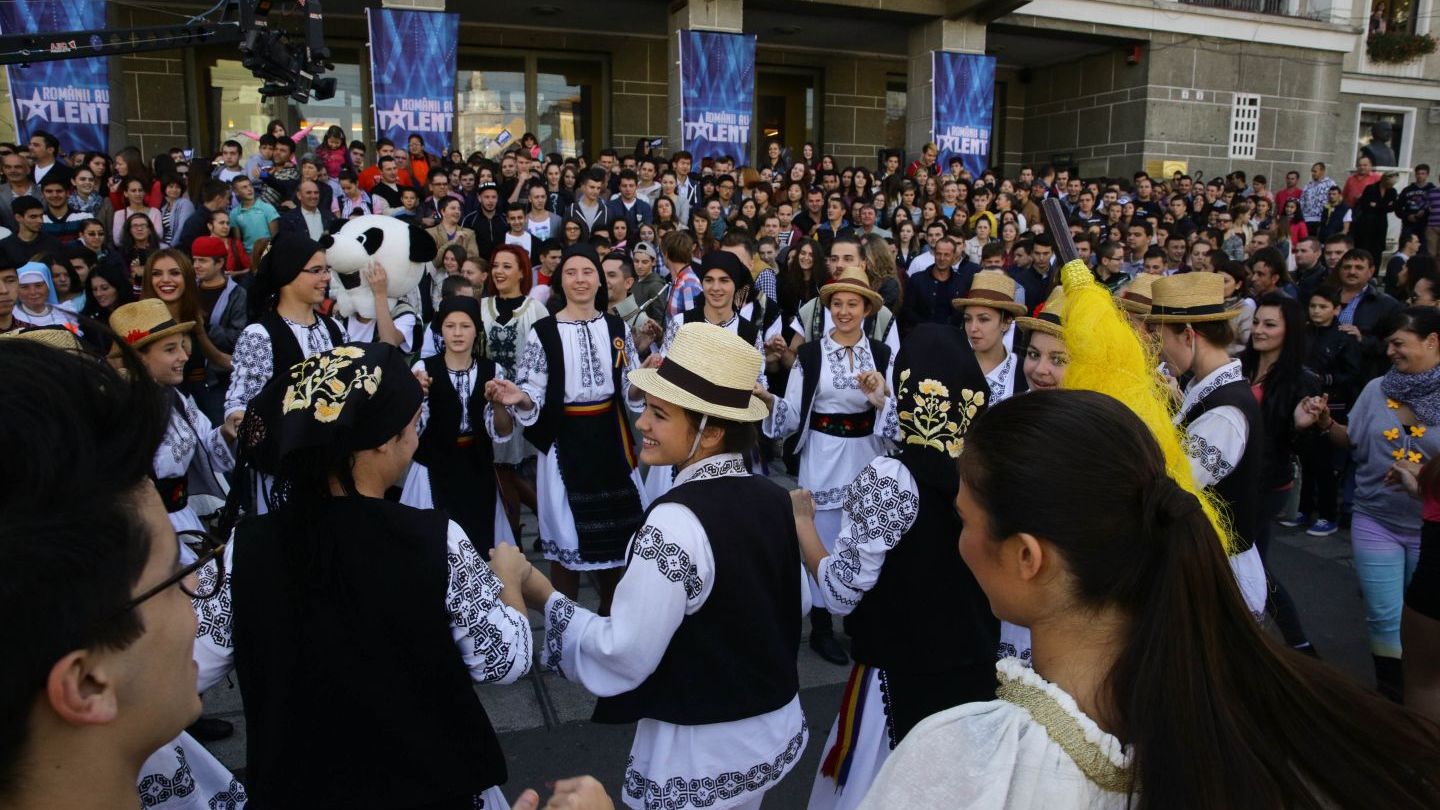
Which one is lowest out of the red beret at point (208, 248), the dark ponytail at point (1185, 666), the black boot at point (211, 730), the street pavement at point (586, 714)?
the street pavement at point (586, 714)

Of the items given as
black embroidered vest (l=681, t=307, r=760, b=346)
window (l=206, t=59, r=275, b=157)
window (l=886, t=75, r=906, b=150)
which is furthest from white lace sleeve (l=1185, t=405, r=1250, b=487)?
window (l=886, t=75, r=906, b=150)

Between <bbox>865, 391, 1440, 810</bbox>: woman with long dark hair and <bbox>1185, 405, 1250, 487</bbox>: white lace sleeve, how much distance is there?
75.8 inches

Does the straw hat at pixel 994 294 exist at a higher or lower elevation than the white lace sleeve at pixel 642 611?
higher

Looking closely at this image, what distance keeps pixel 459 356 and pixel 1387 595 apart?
14.1ft

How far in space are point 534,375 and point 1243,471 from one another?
3120 millimetres

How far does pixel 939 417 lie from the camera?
258cm

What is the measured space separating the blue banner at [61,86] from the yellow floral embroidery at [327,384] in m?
11.9

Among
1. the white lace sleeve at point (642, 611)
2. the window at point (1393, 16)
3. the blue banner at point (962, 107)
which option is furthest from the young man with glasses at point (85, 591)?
the window at point (1393, 16)

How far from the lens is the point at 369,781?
182 cm

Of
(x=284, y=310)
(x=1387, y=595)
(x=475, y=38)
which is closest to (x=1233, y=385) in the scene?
(x=1387, y=595)

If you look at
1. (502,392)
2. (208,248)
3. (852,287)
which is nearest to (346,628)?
(502,392)

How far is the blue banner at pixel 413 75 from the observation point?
1223cm

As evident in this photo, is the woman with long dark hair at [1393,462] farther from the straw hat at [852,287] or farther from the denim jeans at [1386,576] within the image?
the straw hat at [852,287]

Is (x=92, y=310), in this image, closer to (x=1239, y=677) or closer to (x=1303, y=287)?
(x=1239, y=677)
